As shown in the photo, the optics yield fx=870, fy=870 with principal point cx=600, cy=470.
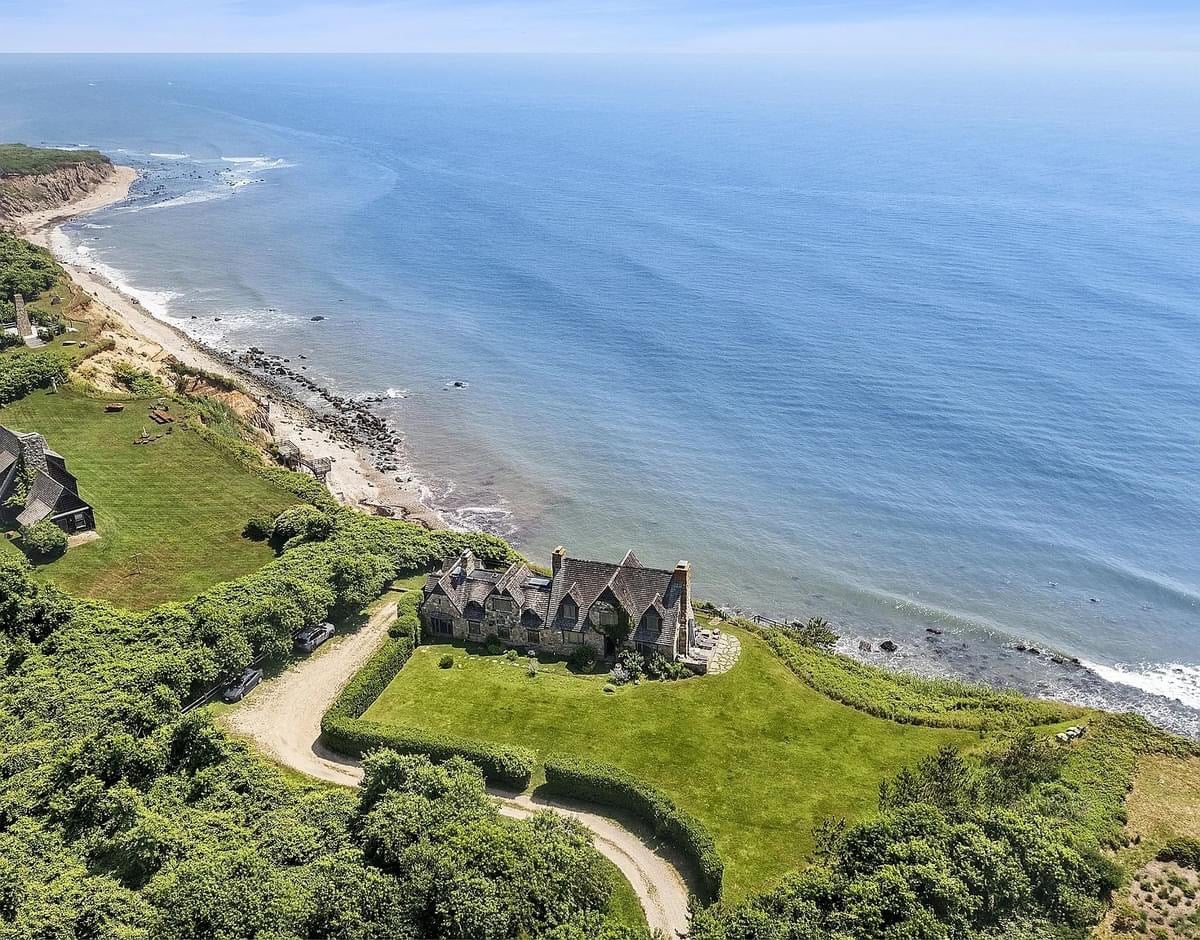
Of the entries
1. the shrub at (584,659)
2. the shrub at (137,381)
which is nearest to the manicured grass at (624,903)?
the shrub at (584,659)

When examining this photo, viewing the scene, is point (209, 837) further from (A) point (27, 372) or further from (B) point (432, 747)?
(A) point (27, 372)

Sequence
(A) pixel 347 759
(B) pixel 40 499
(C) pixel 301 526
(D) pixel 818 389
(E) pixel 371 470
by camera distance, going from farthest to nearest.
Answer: (D) pixel 818 389 < (E) pixel 371 470 < (C) pixel 301 526 < (B) pixel 40 499 < (A) pixel 347 759

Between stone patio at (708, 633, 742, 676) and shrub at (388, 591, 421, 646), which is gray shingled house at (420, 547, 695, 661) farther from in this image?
stone patio at (708, 633, 742, 676)

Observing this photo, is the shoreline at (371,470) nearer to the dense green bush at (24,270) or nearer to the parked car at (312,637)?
the dense green bush at (24,270)

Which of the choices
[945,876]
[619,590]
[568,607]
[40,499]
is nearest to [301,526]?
[40,499]

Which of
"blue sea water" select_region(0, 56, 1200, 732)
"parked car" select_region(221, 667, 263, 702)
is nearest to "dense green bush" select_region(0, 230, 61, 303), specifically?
"blue sea water" select_region(0, 56, 1200, 732)
